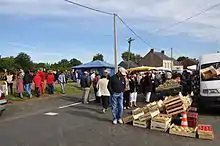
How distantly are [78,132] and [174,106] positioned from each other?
334 cm

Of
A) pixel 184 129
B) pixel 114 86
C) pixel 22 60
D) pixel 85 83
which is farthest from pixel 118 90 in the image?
pixel 22 60

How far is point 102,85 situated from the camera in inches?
571

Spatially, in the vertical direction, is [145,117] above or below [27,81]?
below

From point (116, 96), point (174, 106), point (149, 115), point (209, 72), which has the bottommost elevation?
point (149, 115)

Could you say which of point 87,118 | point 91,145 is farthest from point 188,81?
point 91,145

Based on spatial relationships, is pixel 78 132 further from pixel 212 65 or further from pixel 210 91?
pixel 212 65

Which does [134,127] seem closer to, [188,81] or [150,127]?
[150,127]

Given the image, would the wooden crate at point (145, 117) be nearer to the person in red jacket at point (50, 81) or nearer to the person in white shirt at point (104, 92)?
the person in white shirt at point (104, 92)

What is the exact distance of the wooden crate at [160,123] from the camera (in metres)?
9.92

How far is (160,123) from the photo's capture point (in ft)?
32.8

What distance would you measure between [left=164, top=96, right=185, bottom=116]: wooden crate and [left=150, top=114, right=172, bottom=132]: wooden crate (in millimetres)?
472

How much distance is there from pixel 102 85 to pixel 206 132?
6.38m

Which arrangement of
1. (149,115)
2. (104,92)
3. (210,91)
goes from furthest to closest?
(104,92) → (210,91) → (149,115)

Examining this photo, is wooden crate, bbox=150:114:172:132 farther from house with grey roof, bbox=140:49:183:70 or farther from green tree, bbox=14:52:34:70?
house with grey roof, bbox=140:49:183:70
